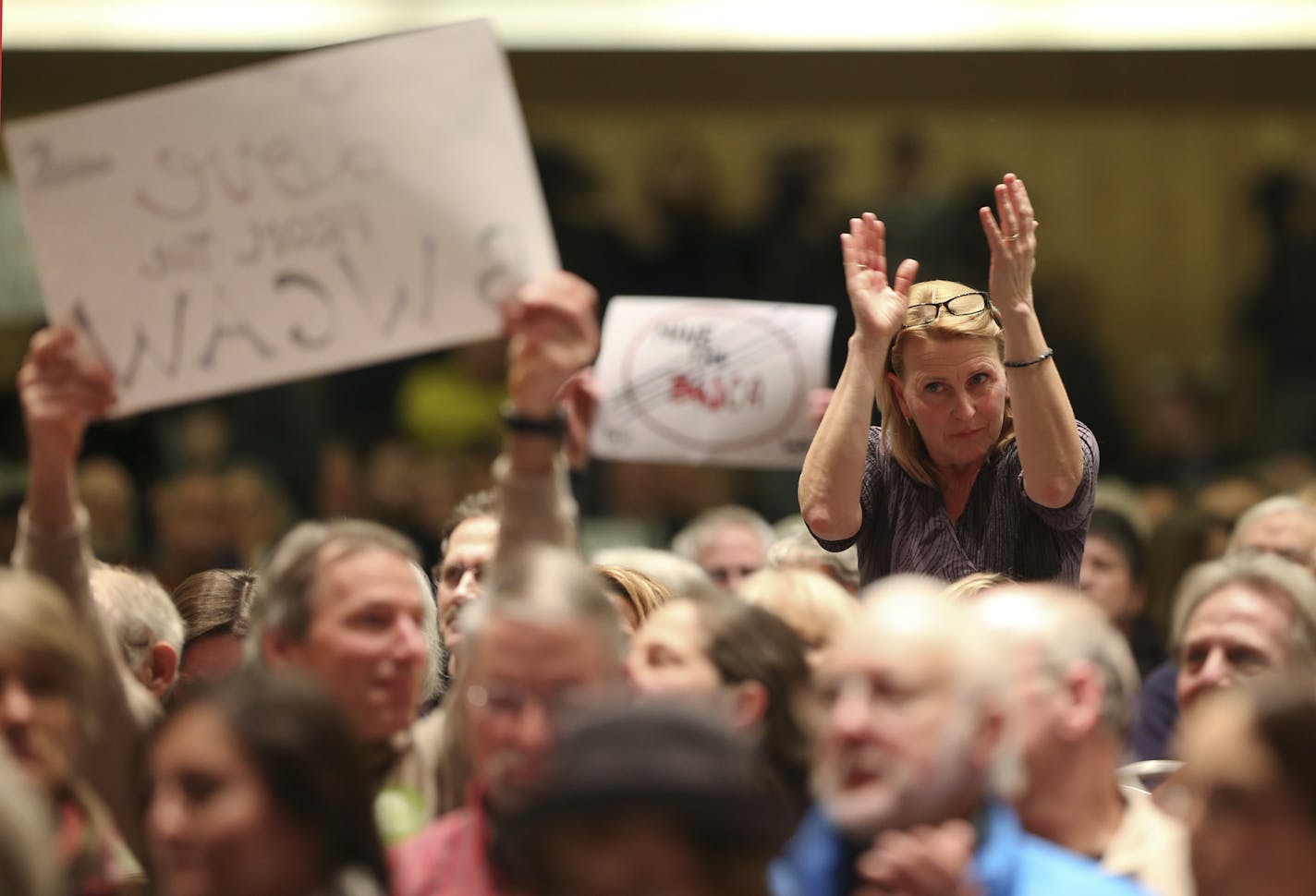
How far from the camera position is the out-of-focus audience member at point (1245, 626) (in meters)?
3.72

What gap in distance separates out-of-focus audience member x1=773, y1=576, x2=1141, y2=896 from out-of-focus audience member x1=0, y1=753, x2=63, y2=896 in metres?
0.86

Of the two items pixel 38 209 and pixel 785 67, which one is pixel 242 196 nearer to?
pixel 38 209

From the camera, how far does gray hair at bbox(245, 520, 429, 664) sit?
3.11 metres

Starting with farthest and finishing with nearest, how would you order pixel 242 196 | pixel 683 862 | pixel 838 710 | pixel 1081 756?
1. pixel 242 196
2. pixel 1081 756
3. pixel 838 710
4. pixel 683 862

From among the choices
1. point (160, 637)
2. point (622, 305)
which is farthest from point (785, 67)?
point (160, 637)

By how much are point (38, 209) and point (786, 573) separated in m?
1.37

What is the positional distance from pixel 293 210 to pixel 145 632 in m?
0.85

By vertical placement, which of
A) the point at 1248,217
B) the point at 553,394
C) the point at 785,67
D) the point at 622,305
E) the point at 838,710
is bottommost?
the point at 1248,217

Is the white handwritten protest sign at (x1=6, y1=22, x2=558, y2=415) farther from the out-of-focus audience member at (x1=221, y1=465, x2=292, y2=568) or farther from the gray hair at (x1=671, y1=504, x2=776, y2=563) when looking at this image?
the out-of-focus audience member at (x1=221, y1=465, x2=292, y2=568)

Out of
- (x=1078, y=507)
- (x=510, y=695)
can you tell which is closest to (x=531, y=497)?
(x=510, y=695)

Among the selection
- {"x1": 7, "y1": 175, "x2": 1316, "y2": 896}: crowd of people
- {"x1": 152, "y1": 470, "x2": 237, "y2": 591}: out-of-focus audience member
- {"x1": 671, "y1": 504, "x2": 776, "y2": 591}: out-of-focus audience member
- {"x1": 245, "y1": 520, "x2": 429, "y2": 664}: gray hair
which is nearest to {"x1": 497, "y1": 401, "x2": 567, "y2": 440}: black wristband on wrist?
{"x1": 7, "y1": 175, "x2": 1316, "y2": 896}: crowd of people

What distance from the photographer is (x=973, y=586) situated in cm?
330

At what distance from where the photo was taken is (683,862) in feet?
7.48

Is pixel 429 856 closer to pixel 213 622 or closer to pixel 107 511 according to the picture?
pixel 213 622
